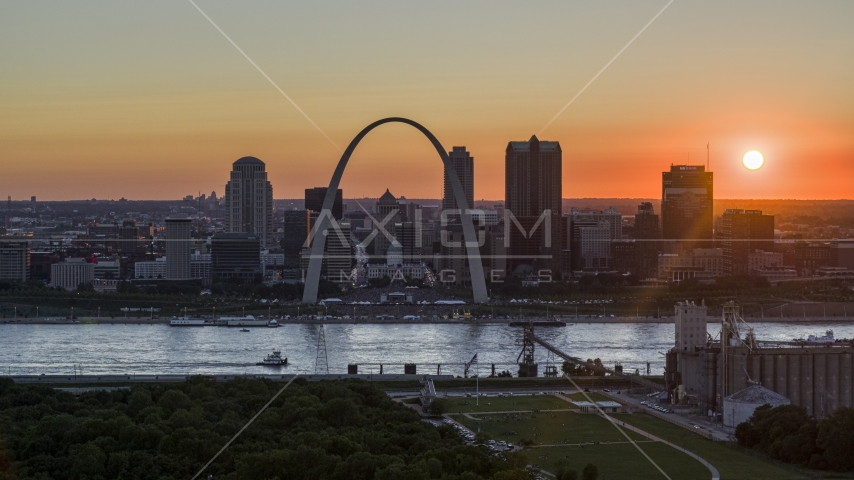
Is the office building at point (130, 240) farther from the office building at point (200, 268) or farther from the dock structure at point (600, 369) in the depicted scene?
the dock structure at point (600, 369)

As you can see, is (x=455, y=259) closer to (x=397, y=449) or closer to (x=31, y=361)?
(x=31, y=361)

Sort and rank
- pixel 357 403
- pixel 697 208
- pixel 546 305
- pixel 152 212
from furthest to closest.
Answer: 1. pixel 152 212
2. pixel 697 208
3. pixel 546 305
4. pixel 357 403

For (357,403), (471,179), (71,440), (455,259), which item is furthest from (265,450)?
(471,179)

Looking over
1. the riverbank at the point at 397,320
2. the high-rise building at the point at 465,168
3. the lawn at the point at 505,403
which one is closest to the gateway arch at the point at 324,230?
the riverbank at the point at 397,320

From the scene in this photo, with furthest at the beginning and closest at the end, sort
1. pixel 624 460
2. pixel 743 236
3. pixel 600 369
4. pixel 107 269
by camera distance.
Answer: pixel 743 236
pixel 107 269
pixel 600 369
pixel 624 460

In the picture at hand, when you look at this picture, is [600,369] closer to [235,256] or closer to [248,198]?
[235,256]

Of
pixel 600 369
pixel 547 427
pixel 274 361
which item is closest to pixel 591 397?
pixel 600 369
